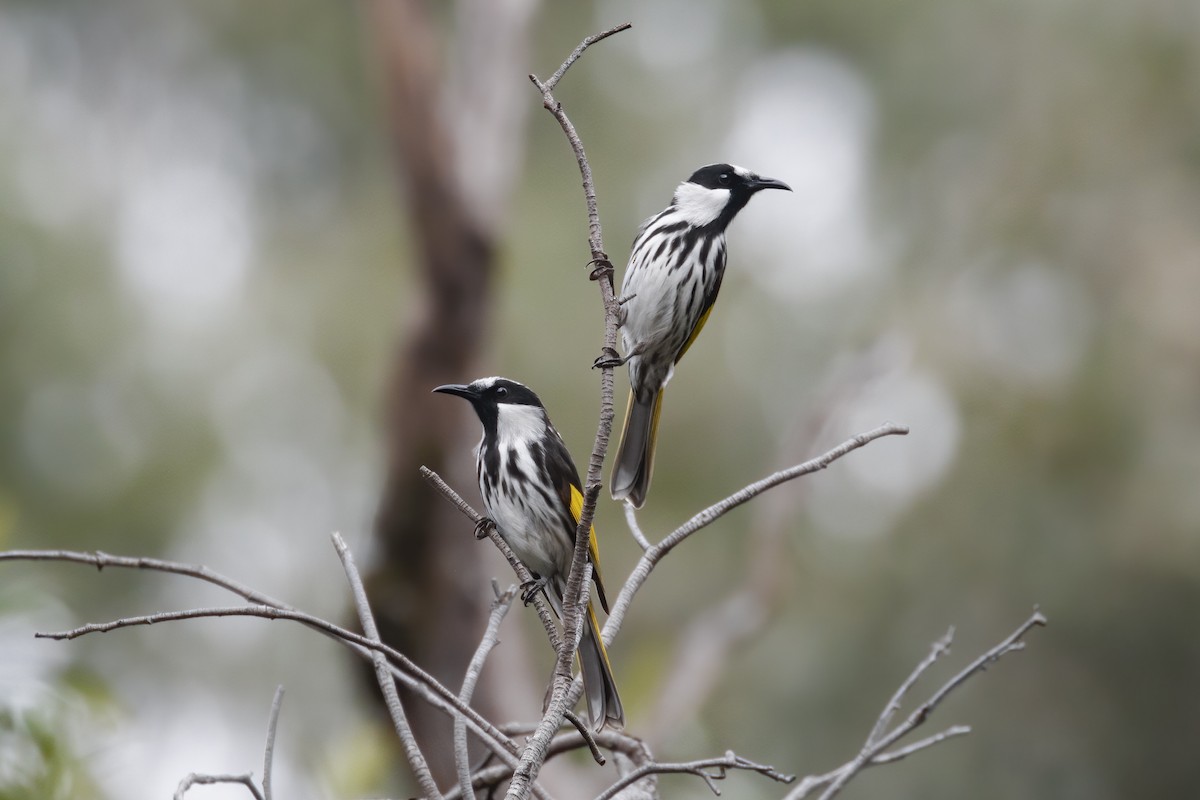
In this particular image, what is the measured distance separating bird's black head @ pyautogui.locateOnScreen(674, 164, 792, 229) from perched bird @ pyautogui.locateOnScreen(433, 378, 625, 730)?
2.42ft

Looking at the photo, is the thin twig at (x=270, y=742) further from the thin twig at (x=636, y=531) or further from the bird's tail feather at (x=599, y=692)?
the bird's tail feather at (x=599, y=692)

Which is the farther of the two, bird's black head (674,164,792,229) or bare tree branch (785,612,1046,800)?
bird's black head (674,164,792,229)

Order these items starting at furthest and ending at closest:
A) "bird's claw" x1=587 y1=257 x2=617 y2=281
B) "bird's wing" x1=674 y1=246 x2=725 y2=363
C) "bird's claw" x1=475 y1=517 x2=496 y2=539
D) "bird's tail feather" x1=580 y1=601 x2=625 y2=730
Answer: "bird's wing" x1=674 y1=246 x2=725 y2=363 < "bird's tail feather" x1=580 y1=601 x2=625 y2=730 < "bird's claw" x1=475 y1=517 x2=496 y2=539 < "bird's claw" x1=587 y1=257 x2=617 y2=281

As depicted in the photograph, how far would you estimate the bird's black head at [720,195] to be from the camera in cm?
327

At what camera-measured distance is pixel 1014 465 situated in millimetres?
8125

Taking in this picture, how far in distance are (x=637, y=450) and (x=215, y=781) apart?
1.72 metres

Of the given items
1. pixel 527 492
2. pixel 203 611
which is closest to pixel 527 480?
pixel 527 492

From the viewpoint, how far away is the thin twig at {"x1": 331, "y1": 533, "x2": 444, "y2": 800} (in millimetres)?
1540

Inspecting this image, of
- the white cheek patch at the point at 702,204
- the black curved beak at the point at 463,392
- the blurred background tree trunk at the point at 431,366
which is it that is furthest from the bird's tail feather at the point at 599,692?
the blurred background tree trunk at the point at 431,366

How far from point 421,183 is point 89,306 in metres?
3.76

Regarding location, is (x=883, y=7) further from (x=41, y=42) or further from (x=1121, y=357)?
(x=41, y=42)

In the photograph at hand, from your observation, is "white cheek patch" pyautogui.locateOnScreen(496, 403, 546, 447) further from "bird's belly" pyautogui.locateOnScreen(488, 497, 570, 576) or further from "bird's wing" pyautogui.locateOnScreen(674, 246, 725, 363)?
"bird's wing" pyautogui.locateOnScreen(674, 246, 725, 363)

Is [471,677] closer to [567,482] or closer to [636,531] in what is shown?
[636,531]

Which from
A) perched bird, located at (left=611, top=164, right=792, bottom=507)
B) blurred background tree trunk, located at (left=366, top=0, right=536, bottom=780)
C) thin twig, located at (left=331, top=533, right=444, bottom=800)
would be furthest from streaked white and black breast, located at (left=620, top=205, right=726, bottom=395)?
blurred background tree trunk, located at (left=366, top=0, right=536, bottom=780)
